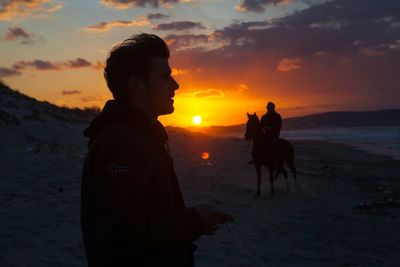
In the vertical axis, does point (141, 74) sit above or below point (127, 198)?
above

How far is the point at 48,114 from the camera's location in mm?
23281

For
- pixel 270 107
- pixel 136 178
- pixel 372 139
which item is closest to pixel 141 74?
pixel 136 178

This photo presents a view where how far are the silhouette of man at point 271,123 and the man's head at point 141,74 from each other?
11.1 metres

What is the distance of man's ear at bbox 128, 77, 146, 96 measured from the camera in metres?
2.25

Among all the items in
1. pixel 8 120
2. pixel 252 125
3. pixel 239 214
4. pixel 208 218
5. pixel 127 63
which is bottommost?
pixel 239 214

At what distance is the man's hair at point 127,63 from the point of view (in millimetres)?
2258

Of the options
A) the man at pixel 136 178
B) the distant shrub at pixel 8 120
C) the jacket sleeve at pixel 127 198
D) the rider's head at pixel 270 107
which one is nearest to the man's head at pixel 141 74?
the man at pixel 136 178

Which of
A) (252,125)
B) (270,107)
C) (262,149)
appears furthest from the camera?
(252,125)

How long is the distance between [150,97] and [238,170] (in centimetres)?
1688

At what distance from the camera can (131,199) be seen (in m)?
1.95

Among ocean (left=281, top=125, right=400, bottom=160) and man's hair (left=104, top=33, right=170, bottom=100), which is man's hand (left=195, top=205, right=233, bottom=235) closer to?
man's hair (left=104, top=33, right=170, bottom=100)

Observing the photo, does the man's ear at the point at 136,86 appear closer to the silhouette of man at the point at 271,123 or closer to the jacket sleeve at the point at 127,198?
the jacket sleeve at the point at 127,198

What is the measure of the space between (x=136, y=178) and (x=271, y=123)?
470 inches

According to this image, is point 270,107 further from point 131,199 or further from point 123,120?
point 131,199
